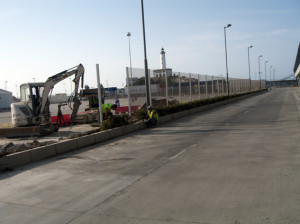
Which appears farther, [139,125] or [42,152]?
[139,125]

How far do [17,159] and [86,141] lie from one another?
324 cm

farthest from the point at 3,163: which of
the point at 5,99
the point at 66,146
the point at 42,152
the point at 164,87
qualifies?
the point at 5,99

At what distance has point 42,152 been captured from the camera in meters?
9.58

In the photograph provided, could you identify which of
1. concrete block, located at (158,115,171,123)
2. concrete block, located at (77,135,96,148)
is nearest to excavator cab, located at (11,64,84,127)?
concrete block, located at (77,135,96,148)

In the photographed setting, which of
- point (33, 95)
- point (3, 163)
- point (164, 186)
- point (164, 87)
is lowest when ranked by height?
point (164, 186)

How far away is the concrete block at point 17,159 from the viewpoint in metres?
8.39

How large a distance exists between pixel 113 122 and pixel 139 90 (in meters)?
5.22

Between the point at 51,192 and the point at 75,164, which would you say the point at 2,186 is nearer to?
the point at 51,192

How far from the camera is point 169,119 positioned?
19.3m

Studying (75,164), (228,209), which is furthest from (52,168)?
(228,209)

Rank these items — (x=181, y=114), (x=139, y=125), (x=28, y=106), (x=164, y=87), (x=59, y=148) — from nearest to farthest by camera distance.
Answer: (x=59, y=148)
(x=139, y=125)
(x=28, y=106)
(x=181, y=114)
(x=164, y=87)

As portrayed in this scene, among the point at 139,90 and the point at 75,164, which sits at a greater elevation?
the point at 139,90

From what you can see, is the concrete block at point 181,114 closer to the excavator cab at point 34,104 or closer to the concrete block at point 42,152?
the excavator cab at point 34,104

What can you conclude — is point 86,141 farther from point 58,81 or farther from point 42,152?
point 58,81
